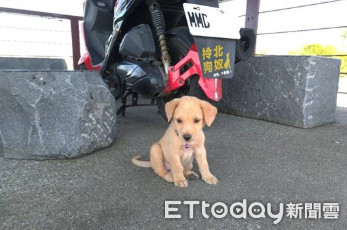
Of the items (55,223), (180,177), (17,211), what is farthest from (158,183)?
(17,211)

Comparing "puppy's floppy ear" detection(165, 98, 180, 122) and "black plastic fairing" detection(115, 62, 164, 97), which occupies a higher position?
"black plastic fairing" detection(115, 62, 164, 97)

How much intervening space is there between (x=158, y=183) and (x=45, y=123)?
112cm

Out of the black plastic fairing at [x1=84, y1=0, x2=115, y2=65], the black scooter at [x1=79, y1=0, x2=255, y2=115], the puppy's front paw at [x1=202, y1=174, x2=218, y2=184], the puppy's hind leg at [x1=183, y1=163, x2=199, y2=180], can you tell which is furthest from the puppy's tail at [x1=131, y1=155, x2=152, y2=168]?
the black plastic fairing at [x1=84, y1=0, x2=115, y2=65]

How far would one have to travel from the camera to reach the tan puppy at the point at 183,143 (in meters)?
1.90

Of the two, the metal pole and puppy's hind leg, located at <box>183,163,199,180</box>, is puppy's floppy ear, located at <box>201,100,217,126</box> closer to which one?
puppy's hind leg, located at <box>183,163,199,180</box>

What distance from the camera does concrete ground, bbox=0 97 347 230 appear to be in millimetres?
1580

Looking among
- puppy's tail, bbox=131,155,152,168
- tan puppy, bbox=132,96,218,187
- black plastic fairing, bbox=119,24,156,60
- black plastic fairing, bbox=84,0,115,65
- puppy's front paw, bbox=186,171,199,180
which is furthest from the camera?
black plastic fairing, bbox=84,0,115,65

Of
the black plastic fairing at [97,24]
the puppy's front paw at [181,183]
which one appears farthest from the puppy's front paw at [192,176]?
the black plastic fairing at [97,24]

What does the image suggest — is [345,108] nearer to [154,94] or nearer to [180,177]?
[154,94]

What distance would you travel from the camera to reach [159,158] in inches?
83.4
